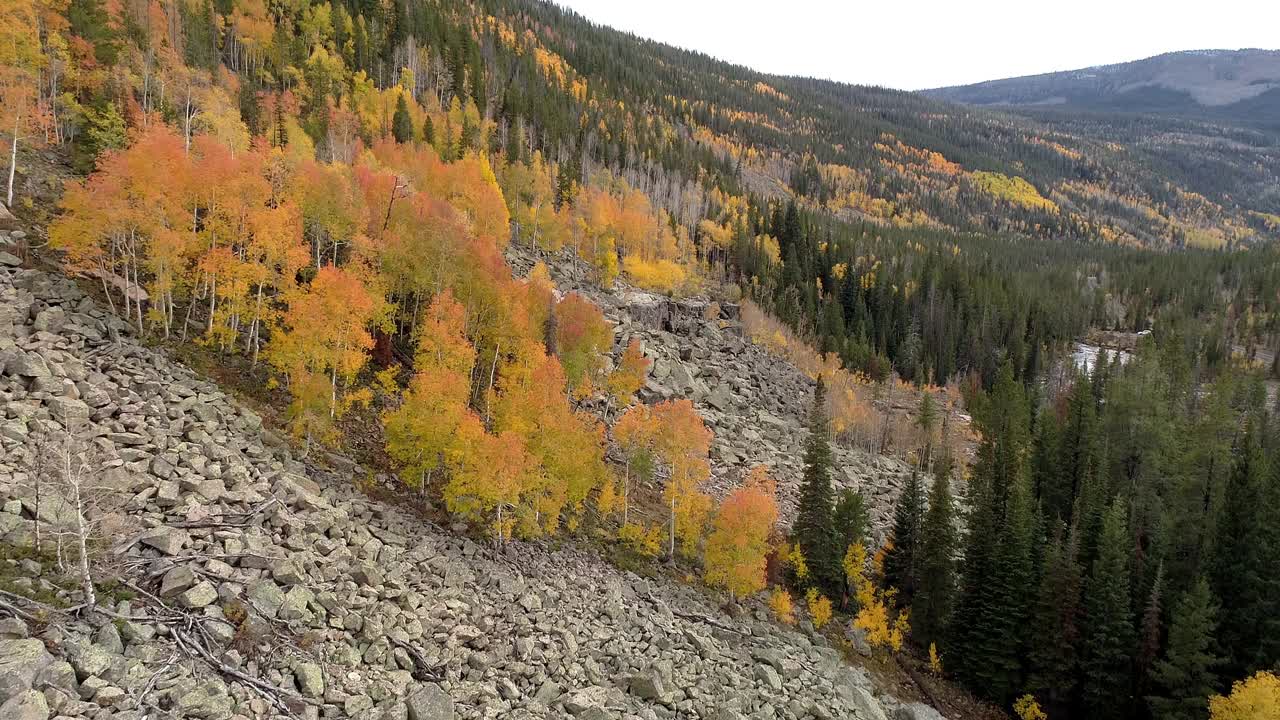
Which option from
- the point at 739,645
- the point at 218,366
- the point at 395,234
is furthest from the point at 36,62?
the point at 739,645

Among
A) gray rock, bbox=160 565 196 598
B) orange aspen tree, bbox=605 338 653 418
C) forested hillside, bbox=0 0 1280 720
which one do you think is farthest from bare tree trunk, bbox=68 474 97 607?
orange aspen tree, bbox=605 338 653 418

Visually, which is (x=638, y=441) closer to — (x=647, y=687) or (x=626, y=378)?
(x=626, y=378)

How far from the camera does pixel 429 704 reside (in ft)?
67.7

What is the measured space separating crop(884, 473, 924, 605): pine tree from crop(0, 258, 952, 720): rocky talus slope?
18.0 m

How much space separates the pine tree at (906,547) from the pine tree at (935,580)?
5.95 feet

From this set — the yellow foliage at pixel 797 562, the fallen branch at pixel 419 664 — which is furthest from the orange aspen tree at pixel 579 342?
the fallen branch at pixel 419 664

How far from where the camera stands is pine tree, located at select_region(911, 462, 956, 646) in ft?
164

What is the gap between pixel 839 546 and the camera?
167 feet

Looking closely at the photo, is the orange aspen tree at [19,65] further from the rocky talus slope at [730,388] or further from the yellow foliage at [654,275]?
the yellow foliage at [654,275]

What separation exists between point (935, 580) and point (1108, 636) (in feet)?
37.8

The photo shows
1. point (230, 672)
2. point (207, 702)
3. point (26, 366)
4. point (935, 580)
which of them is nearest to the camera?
point (207, 702)

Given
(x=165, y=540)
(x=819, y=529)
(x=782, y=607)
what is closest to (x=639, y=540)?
(x=782, y=607)

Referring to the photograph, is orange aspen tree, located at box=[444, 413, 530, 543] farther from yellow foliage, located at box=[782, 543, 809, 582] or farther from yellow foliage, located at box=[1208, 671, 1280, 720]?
yellow foliage, located at box=[1208, 671, 1280, 720]

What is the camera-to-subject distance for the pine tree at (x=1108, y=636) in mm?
41062
